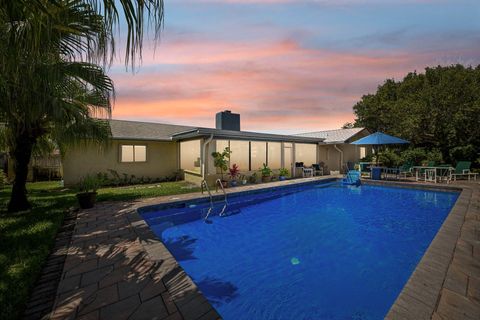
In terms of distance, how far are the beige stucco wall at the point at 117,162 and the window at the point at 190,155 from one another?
55cm

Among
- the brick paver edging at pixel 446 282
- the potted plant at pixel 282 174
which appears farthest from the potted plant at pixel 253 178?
the brick paver edging at pixel 446 282

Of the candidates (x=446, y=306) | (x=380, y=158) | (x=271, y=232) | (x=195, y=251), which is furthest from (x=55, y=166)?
(x=380, y=158)

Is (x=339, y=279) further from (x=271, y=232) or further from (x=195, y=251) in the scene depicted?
(x=195, y=251)

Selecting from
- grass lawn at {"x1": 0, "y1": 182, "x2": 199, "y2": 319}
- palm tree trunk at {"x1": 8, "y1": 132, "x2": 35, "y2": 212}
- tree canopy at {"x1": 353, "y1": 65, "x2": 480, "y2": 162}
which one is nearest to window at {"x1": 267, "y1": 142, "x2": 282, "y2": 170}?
tree canopy at {"x1": 353, "y1": 65, "x2": 480, "y2": 162}

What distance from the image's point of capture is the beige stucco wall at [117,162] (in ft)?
38.8

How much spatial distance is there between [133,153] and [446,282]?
46.6ft

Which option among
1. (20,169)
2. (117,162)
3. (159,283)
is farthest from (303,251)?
(117,162)

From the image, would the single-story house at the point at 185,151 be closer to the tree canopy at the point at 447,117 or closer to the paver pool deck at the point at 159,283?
the tree canopy at the point at 447,117

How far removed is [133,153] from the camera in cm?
1359

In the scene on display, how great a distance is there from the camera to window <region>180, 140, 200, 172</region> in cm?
1311

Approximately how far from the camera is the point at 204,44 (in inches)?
149

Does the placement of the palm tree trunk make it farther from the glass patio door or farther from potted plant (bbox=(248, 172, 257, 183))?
the glass patio door

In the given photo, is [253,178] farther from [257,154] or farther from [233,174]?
[257,154]

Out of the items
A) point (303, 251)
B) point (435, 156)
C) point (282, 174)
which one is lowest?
point (303, 251)
